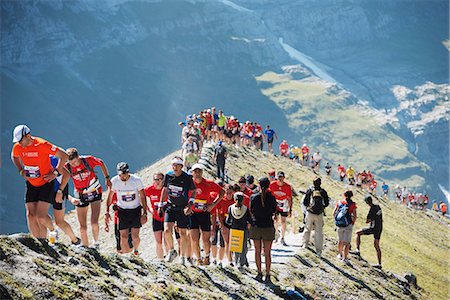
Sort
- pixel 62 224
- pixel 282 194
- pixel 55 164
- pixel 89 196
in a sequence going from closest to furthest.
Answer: pixel 62 224
pixel 55 164
pixel 89 196
pixel 282 194

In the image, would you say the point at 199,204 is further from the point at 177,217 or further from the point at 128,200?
the point at 128,200

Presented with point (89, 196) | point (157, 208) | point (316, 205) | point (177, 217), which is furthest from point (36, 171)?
→ point (316, 205)

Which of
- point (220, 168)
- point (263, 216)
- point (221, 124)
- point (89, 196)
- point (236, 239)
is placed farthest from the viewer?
point (221, 124)

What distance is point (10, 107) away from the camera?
646 feet

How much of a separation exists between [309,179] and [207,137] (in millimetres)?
9362

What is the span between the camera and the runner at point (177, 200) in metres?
14.8

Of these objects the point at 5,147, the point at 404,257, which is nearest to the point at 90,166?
the point at 404,257

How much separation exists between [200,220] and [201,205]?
40 centimetres

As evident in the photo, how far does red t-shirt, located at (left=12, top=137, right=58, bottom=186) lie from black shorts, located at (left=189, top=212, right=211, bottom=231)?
13.0 ft

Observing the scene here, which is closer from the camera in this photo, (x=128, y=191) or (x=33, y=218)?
(x=33, y=218)

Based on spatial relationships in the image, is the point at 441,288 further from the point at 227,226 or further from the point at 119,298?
the point at 119,298

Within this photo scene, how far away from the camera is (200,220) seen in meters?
15.6

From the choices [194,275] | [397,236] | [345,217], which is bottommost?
[397,236]

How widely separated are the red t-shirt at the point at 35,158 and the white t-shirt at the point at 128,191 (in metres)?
2.22
